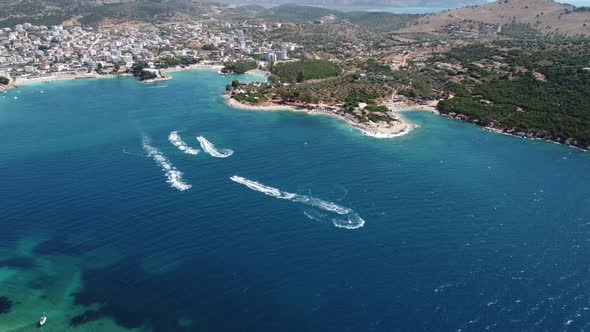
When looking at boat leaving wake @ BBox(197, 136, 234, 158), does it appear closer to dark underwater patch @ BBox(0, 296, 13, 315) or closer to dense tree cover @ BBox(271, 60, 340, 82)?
dark underwater patch @ BBox(0, 296, 13, 315)

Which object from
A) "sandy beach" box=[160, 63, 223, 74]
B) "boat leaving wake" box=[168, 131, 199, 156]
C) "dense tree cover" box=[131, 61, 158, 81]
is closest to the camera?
"boat leaving wake" box=[168, 131, 199, 156]

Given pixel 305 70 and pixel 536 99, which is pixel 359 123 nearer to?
pixel 536 99

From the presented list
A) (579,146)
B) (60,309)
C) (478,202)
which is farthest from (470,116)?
(60,309)

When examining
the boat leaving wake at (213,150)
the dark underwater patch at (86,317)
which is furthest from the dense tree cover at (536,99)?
the dark underwater patch at (86,317)

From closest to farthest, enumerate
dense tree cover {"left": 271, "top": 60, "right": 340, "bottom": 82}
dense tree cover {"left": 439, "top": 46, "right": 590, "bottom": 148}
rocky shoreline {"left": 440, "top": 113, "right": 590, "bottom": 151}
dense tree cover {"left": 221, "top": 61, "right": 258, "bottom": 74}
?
rocky shoreline {"left": 440, "top": 113, "right": 590, "bottom": 151}
dense tree cover {"left": 439, "top": 46, "right": 590, "bottom": 148}
dense tree cover {"left": 271, "top": 60, "right": 340, "bottom": 82}
dense tree cover {"left": 221, "top": 61, "right": 258, "bottom": 74}

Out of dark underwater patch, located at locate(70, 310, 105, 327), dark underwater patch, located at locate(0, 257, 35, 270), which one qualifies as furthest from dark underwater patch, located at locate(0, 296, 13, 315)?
dark underwater patch, located at locate(70, 310, 105, 327)
